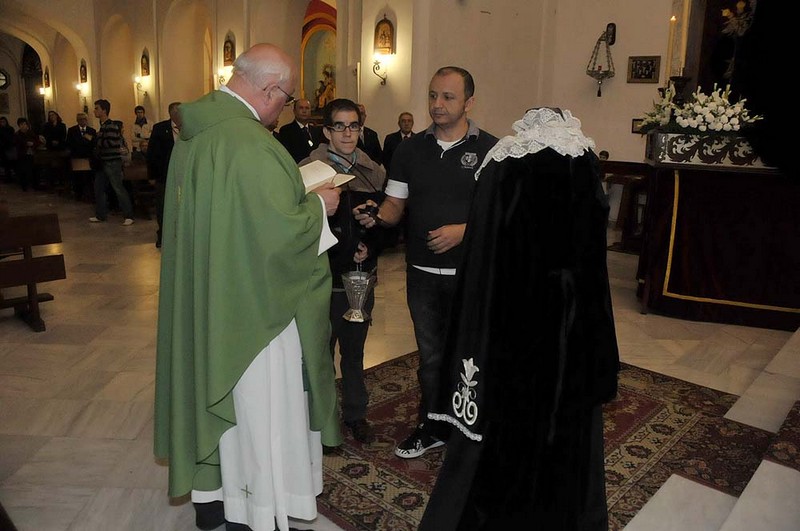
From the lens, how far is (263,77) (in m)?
2.32

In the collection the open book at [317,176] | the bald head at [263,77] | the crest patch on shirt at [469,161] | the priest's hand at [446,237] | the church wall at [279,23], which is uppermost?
the church wall at [279,23]

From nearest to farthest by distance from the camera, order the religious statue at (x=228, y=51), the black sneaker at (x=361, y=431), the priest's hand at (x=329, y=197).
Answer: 1. the priest's hand at (x=329, y=197)
2. the black sneaker at (x=361, y=431)
3. the religious statue at (x=228, y=51)

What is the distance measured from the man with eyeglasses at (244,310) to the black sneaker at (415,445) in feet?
2.71

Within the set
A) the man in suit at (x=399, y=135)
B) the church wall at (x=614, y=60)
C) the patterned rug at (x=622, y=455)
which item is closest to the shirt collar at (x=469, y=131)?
the patterned rug at (x=622, y=455)

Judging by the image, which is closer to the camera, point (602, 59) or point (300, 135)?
point (300, 135)

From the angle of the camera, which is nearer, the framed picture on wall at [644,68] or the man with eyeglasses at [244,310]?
the man with eyeglasses at [244,310]

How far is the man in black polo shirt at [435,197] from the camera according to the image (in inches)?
117

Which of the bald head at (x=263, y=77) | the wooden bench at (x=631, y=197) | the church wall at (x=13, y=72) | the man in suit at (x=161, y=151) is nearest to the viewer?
the bald head at (x=263, y=77)

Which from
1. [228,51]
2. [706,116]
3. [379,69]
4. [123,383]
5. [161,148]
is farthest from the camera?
[228,51]

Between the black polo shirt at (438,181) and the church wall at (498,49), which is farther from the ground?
the church wall at (498,49)

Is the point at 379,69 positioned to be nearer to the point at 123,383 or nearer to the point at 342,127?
the point at 123,383

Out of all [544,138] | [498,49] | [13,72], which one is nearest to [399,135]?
[498,49]

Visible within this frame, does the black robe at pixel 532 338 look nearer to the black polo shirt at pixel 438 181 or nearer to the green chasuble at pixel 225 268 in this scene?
the green chasuble at pixel 225 268

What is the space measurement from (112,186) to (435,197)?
8.89 meters
